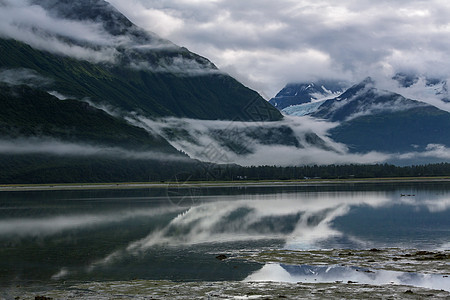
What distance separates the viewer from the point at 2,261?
50.0 meters

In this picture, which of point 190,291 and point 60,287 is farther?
point 60,287

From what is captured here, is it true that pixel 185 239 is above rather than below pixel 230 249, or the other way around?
below

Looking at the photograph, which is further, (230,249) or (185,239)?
(185,239)

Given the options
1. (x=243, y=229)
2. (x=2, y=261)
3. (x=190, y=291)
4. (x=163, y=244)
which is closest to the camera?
(x=190, y=291)

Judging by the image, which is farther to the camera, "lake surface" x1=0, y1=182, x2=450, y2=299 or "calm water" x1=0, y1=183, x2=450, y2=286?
"calm water" x1=0, y1=183, x2=450, y2=286

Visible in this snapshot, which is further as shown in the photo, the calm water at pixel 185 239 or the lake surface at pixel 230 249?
the calm water at pixel 185 239

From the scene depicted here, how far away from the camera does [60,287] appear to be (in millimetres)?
38250

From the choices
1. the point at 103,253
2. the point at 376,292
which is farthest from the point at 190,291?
the point at 103,253

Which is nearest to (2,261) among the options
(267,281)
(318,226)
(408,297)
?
(267,281)

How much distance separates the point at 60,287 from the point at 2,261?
15.1 meters

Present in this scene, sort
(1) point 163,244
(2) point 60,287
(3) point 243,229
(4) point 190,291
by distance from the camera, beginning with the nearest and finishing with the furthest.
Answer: (4) point 190,291 → (2) point 60,287 → (1) point 163,244 → (3) point 243,229

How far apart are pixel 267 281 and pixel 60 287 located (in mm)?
15805

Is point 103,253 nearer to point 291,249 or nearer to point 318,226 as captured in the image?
point 291,249

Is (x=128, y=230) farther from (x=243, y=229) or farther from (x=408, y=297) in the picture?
(x=408, y=297)
